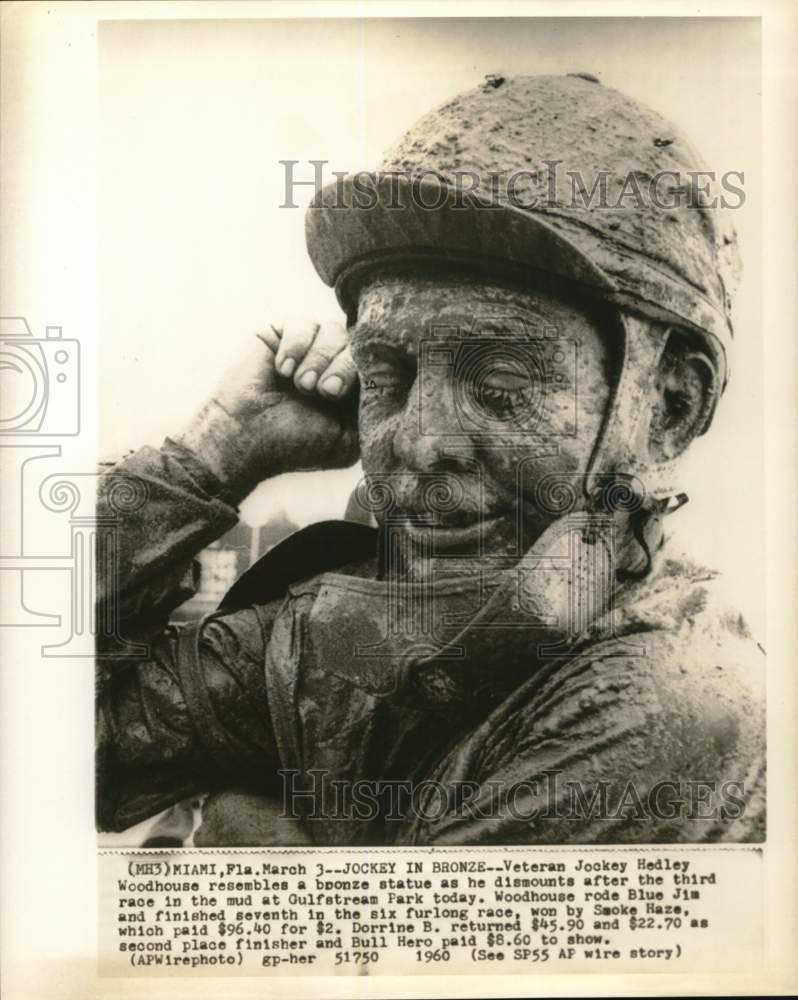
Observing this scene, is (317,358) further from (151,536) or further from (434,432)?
(151,536)

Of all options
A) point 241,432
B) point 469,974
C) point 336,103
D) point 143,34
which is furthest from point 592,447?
point 143,34

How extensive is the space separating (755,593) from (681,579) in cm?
19

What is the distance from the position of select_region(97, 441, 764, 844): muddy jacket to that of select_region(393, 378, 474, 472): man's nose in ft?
0.72

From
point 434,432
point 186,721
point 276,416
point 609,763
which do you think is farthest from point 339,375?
point 609,763

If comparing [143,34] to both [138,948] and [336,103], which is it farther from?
[138,948]

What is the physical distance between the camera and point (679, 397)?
280 centimetres

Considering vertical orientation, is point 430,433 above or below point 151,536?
above

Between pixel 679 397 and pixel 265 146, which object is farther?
pixel 265 146

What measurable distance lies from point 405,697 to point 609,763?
0.48m

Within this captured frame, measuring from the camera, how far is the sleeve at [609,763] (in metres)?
2.74

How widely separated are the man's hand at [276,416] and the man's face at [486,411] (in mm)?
163

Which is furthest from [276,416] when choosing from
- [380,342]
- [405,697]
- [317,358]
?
[405,697]

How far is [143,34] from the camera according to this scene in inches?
116
